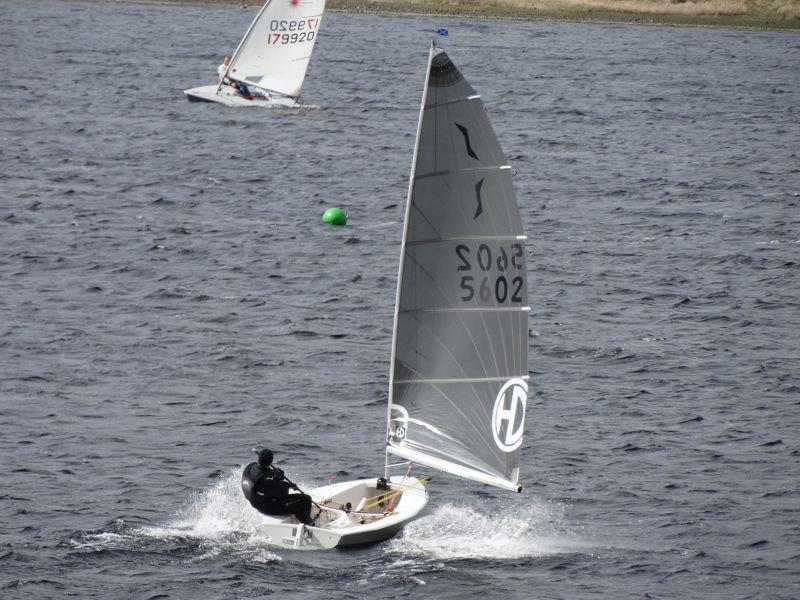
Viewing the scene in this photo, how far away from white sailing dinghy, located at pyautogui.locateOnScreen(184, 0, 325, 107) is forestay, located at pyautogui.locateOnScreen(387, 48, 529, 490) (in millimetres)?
51345

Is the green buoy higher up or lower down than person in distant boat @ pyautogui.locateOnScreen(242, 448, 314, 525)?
higher up

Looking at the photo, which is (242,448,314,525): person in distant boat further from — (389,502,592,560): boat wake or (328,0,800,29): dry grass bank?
(328,0,800,29): dry grass bank

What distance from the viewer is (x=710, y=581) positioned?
25.4 metres

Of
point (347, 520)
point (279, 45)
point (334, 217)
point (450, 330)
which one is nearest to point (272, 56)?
point (279, 45)

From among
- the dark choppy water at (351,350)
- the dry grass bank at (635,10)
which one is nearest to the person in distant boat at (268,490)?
the dark choppy water at (351,350)

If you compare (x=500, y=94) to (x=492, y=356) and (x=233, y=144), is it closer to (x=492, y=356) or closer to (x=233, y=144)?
(x=233, y=144)

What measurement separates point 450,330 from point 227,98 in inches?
2171

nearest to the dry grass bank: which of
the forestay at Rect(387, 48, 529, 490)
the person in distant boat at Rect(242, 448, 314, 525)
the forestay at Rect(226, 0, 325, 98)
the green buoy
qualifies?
the forestay at Rect(226, 0, 325, 98)

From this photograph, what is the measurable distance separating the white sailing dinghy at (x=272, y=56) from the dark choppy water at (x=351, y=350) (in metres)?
1.93

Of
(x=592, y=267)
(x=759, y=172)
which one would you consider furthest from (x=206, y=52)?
(x=592, y=267)

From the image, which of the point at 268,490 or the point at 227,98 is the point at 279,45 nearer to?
the point at 227,98

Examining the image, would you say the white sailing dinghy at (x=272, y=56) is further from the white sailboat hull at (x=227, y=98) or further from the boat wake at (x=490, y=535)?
the boat wake at (x=490, y=535)

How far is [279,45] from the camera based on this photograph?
76.2 metres

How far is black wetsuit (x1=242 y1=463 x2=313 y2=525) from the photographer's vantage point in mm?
25266
